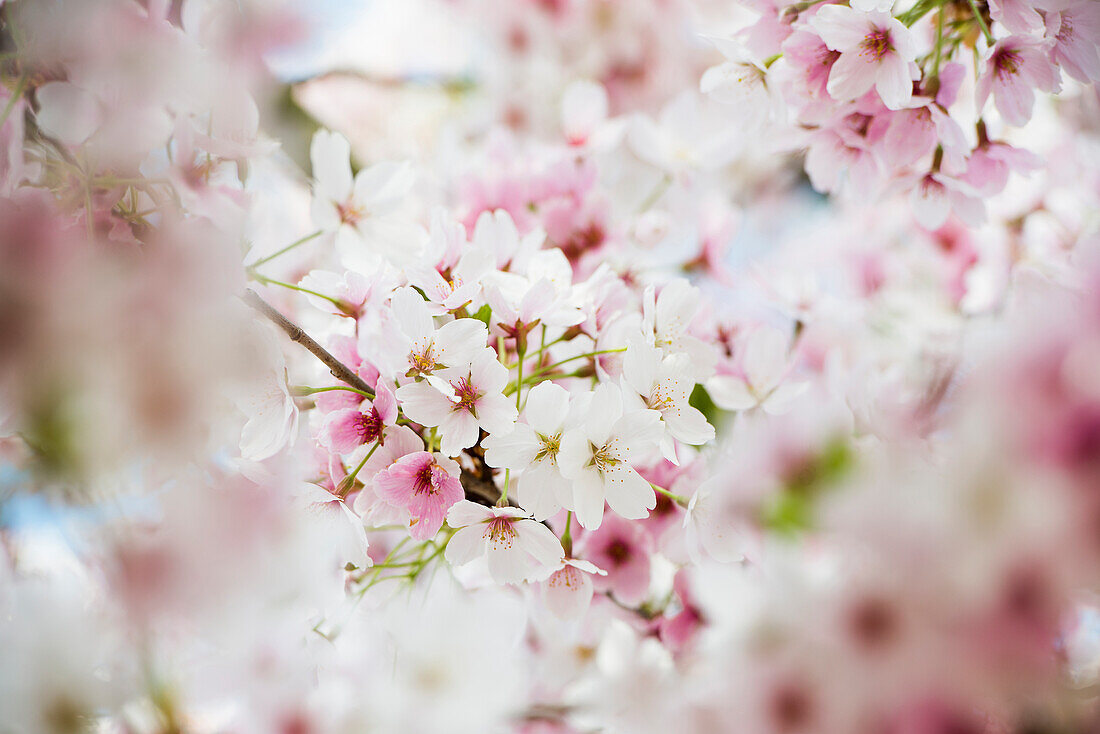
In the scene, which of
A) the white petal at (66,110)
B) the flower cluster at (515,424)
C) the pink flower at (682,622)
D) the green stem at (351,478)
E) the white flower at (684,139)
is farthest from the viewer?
the white flower at (684,139)

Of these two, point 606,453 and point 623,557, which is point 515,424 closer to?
point 606,453

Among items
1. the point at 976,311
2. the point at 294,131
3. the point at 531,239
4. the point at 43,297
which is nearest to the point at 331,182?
the point at 531,239

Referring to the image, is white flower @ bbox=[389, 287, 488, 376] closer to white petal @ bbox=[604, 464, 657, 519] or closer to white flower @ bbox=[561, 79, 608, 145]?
white petal @ bbox=[604, 464, 657, 519]

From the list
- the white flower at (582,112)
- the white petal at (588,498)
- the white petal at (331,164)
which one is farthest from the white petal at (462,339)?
the white flower at (582,112)

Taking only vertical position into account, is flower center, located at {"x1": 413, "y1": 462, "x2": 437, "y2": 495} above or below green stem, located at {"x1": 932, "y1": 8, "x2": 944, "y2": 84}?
below

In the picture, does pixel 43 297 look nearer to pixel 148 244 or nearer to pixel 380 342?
pixel 148 244

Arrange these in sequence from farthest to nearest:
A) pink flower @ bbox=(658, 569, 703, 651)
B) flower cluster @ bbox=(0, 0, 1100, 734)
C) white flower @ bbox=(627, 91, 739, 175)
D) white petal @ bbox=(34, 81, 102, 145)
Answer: white flower @ bbox=(627, 91, 739, 175) < pink flower @ bbox=(658, 569, 703, 651) < white petal @ bbox=(34, 81, 102, 145) < flower cluster @ bbox=(0, 0, 1100, 734)

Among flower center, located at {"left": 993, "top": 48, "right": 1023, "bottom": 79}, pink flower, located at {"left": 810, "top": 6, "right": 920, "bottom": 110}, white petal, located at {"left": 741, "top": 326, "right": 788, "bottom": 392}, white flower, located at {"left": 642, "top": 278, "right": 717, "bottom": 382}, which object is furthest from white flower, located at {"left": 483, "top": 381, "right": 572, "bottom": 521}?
flower center, located at {"left": 993, "top": 48, "right": 1023, "bottom": 79}

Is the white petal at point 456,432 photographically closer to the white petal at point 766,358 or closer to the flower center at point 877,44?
the white petal at point 766,358
